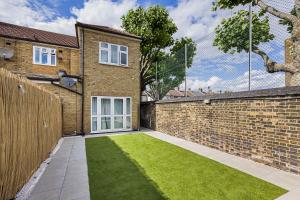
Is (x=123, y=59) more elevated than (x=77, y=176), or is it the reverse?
(x=123, y=59)

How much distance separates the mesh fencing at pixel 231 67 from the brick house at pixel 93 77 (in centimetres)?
375

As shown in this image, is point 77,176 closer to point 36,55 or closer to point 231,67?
point 231,67

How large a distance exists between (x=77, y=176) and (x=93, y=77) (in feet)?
23.8

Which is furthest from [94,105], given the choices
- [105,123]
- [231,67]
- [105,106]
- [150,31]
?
[150,31]

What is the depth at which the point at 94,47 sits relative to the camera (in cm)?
1055

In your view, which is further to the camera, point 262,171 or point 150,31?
point 150,31

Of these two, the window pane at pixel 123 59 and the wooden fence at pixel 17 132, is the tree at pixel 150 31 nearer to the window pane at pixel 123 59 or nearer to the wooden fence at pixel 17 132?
the window pane at pixel 123 59

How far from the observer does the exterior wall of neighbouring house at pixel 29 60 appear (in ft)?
39.6

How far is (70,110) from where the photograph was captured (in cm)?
979

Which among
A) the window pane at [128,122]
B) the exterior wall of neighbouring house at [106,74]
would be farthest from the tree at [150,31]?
the window pane at [128,122]

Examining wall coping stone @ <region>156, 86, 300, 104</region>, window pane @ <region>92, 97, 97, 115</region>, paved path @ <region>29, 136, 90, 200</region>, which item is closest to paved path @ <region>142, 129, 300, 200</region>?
wall coping stone @ <region>156, 86, 300, 104</region>

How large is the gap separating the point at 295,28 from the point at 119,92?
8.77 metres

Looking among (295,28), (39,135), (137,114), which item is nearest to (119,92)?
(137,114)

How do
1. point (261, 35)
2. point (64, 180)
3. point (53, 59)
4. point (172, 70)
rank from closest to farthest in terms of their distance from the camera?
point (64, 180), point (261, 35), point (172, 70), point (53, 59)
